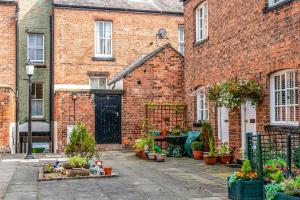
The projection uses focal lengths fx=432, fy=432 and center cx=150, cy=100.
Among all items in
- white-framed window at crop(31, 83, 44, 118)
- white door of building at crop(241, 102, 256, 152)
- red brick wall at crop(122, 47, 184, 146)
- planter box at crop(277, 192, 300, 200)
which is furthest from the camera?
white-framed window at crop(31, 83, 44, 118)

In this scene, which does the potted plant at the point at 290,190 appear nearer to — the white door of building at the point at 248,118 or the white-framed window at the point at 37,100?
the white door of building at the point at 248,118

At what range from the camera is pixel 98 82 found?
→ 76.2ft

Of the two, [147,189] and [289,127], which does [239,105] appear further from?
[147,189]

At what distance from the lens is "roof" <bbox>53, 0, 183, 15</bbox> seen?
73.7ft

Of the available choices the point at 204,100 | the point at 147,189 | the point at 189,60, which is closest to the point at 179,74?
the point at 189,60

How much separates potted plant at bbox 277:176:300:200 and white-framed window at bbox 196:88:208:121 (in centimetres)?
953

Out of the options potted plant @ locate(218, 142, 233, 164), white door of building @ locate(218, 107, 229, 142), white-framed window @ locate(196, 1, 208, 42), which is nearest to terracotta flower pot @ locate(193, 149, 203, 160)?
white door of building @ locate(218, 107, 229, 142)

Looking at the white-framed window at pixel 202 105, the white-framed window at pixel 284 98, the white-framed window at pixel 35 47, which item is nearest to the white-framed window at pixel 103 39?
the white-framed window at pixel 35 47

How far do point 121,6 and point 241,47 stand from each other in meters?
11.6

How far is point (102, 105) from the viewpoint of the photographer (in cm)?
1811

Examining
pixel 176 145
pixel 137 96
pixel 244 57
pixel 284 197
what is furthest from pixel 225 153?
pixel 284 197

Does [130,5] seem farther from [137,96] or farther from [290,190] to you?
[290,190]

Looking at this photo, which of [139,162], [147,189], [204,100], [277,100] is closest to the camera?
[147,189]

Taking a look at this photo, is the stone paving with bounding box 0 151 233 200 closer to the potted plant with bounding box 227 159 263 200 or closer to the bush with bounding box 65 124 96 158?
the potted plant with bounding box 227 159 263 200
